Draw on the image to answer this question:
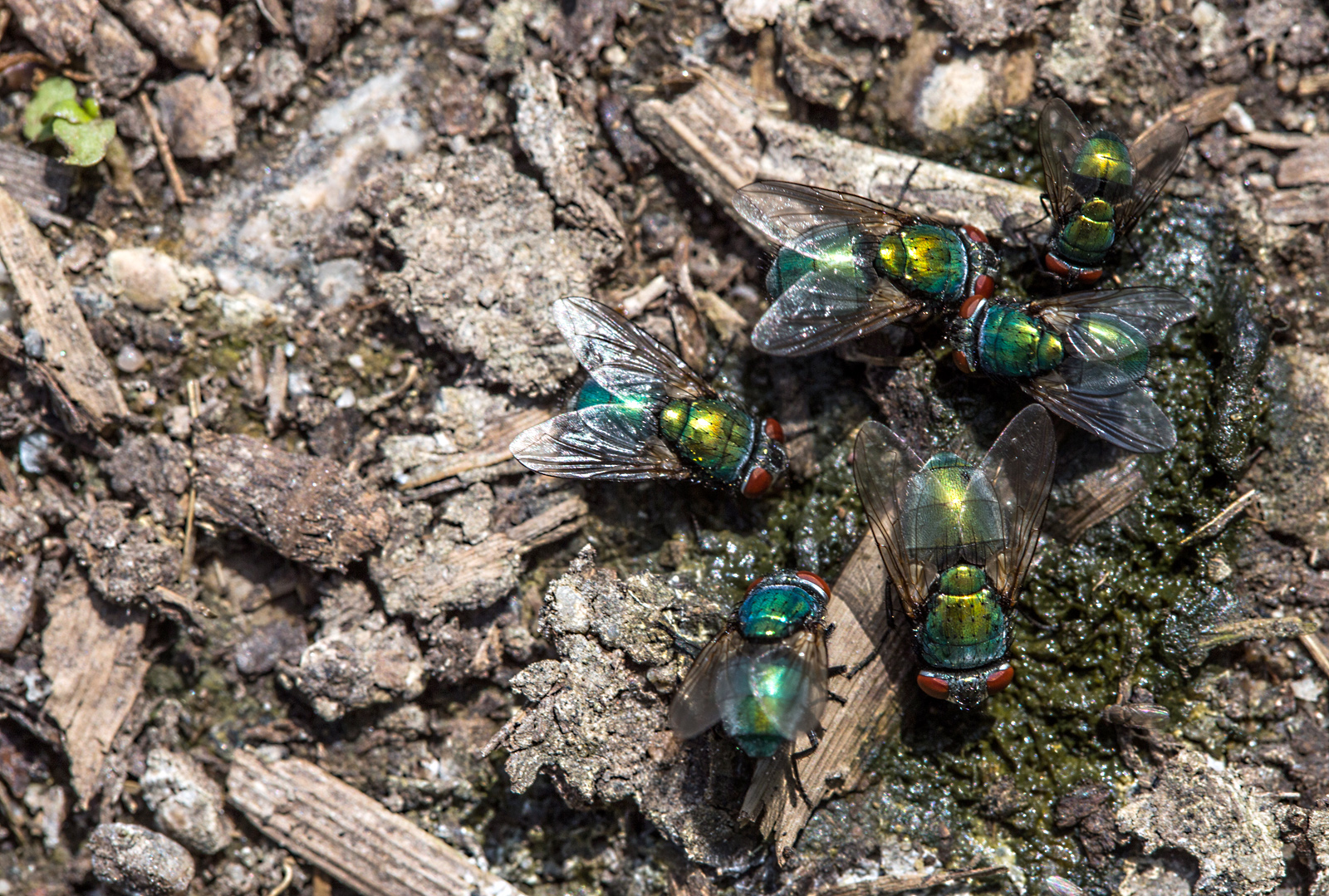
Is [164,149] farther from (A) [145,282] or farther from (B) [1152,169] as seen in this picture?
(B) [1152,169]

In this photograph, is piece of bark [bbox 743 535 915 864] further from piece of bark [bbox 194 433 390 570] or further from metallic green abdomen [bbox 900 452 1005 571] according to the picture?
piece of bark [bbox 194 433 390 570]

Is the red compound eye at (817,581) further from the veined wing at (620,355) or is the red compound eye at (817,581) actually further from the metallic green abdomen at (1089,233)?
the metallic green abdomen at (1089,233)

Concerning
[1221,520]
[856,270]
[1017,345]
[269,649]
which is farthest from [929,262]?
[269,649]

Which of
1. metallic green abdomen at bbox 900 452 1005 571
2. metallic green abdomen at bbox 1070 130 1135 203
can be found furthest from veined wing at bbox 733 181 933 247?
metallic green abdomen at bbox 900 452 1005 571

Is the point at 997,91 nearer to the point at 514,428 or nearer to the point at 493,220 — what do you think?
the point at 493,220

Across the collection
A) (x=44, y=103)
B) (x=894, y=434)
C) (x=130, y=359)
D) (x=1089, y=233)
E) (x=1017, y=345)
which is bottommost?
(x=894, y=434)

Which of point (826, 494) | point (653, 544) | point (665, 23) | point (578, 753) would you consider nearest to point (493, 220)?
point (665, 23)
